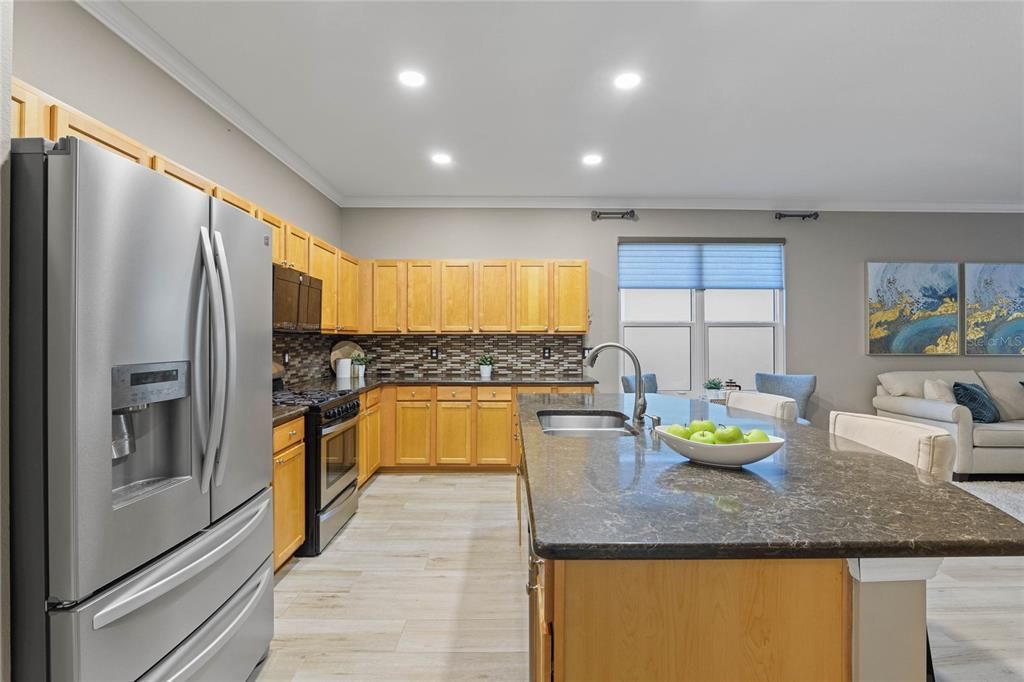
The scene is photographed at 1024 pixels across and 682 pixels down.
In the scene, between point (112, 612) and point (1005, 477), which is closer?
point (112, 612)

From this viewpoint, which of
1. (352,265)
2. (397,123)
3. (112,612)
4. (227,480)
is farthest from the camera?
(352,265)

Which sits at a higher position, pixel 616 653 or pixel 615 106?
pixel 615 106

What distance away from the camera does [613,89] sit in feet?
9.58

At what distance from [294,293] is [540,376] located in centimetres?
276

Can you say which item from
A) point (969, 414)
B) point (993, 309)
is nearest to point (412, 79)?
point (969, 414)

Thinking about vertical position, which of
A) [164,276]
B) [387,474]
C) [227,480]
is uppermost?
[164,276]

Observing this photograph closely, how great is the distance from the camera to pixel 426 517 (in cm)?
350

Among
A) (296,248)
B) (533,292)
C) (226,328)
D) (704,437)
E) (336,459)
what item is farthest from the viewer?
(533,292)

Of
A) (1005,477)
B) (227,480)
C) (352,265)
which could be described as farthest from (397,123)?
(1005,477)

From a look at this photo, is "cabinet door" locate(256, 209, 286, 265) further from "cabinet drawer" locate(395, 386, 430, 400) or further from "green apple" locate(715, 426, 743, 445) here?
"green apple" locate(715, 426, 743, 445)

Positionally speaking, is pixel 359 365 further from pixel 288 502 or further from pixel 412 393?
pixel 288 502

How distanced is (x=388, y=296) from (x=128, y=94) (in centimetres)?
276

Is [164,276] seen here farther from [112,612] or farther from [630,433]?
[630,433]

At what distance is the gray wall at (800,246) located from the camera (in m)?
5.23
